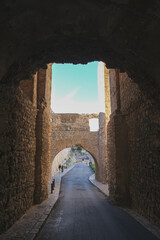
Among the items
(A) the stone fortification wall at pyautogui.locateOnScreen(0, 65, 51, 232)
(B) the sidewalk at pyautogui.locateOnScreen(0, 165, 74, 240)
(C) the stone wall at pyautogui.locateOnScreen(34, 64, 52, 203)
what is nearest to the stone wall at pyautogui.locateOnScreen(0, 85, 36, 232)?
(A) the stone fortification wall at pyautogui.locateOnScreen(0, 65, 51, 232)

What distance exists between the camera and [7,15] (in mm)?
2844

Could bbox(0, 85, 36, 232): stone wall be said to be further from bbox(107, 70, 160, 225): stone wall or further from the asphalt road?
bbox(107, 70, 160, 225): stone wall

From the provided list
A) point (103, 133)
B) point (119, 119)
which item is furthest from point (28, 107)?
point (103, 133)

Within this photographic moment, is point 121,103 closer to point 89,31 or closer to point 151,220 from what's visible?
point 151,220

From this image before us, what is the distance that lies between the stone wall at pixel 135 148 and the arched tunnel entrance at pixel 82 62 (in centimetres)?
3

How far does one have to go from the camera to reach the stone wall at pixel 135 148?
5289 mm

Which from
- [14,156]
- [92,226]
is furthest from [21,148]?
[92,226]

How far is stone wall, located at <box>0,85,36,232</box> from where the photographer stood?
484cm

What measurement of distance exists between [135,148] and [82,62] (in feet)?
12.5

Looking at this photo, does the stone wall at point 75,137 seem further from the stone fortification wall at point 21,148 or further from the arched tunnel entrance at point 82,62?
the arched tunnel entrance at point 82,62

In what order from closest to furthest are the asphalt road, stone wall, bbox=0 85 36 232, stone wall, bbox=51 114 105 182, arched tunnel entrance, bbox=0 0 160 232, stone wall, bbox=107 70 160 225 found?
arched tunnel entrance, bbox=0 0 160 232, the asphalt road, stone wall, bbox=0 85 36 232, stone wall, bbox=107 70 160 225, stone wall, bbox=51 114 105 182

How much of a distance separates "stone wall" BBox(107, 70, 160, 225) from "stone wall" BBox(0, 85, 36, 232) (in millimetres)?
3542

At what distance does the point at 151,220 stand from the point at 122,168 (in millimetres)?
2657

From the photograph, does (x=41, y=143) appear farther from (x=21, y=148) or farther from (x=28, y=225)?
(x=28, y=225)
